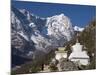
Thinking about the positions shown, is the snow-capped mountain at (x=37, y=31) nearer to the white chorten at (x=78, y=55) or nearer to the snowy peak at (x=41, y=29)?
the snowy peak at (x=41, y=29)

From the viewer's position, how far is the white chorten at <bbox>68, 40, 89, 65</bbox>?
270 cm

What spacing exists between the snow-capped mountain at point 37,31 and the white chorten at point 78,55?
14cm

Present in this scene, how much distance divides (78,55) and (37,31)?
596 mm

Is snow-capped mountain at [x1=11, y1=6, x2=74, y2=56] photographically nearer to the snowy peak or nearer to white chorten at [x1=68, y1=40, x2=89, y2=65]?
the snowy peak

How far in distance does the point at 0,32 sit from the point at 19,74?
0.51 meters

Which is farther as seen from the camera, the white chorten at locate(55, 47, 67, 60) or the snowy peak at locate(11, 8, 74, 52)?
the white chorten at locate(55, 47, 67, 60)

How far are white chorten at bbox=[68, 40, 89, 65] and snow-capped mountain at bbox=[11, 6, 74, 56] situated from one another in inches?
5.5

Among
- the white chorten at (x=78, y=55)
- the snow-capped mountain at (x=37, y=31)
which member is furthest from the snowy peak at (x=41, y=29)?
the white chorten at (x=78, y=55)

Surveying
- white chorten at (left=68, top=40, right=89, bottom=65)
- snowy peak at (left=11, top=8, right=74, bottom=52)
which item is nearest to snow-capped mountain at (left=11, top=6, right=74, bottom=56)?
snowy peak at (left=11, top=8, right=74, bottom=52)

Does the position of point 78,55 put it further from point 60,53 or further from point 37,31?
point 37,31

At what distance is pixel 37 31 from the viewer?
2564 mm

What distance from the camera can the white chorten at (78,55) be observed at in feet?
8.85
